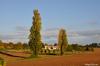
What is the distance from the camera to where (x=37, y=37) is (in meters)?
61.9

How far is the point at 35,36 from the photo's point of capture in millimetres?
62188

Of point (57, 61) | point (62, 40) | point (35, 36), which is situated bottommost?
point (57, 61)

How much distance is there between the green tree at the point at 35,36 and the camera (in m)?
61.2

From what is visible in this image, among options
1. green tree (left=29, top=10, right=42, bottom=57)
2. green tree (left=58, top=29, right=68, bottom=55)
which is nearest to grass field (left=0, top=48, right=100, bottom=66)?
green tree (left=29, top=10, right=42, bottom=57)

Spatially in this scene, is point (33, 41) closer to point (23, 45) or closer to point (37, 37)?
point (37, 37)

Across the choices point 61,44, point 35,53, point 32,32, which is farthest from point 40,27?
point 61,44

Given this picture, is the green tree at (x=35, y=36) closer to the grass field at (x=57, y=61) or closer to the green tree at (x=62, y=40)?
the grass field at (x=57, y=61)

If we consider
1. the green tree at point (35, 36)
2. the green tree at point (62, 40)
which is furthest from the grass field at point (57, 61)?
the green tree at point (62, 40)

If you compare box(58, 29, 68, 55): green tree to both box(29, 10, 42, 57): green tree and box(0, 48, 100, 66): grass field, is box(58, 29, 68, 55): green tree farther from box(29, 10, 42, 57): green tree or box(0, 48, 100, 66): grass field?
box(0, 48, 100, 66): grass field

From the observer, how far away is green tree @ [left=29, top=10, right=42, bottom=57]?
61.2 meters

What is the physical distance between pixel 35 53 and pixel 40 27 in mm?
6144

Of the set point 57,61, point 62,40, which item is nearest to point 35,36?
point 57,61

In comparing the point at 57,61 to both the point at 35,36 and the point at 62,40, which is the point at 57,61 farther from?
the point at 62,40

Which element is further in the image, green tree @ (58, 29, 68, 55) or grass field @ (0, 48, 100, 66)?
green tree @ (58, 29, 68, 55)
